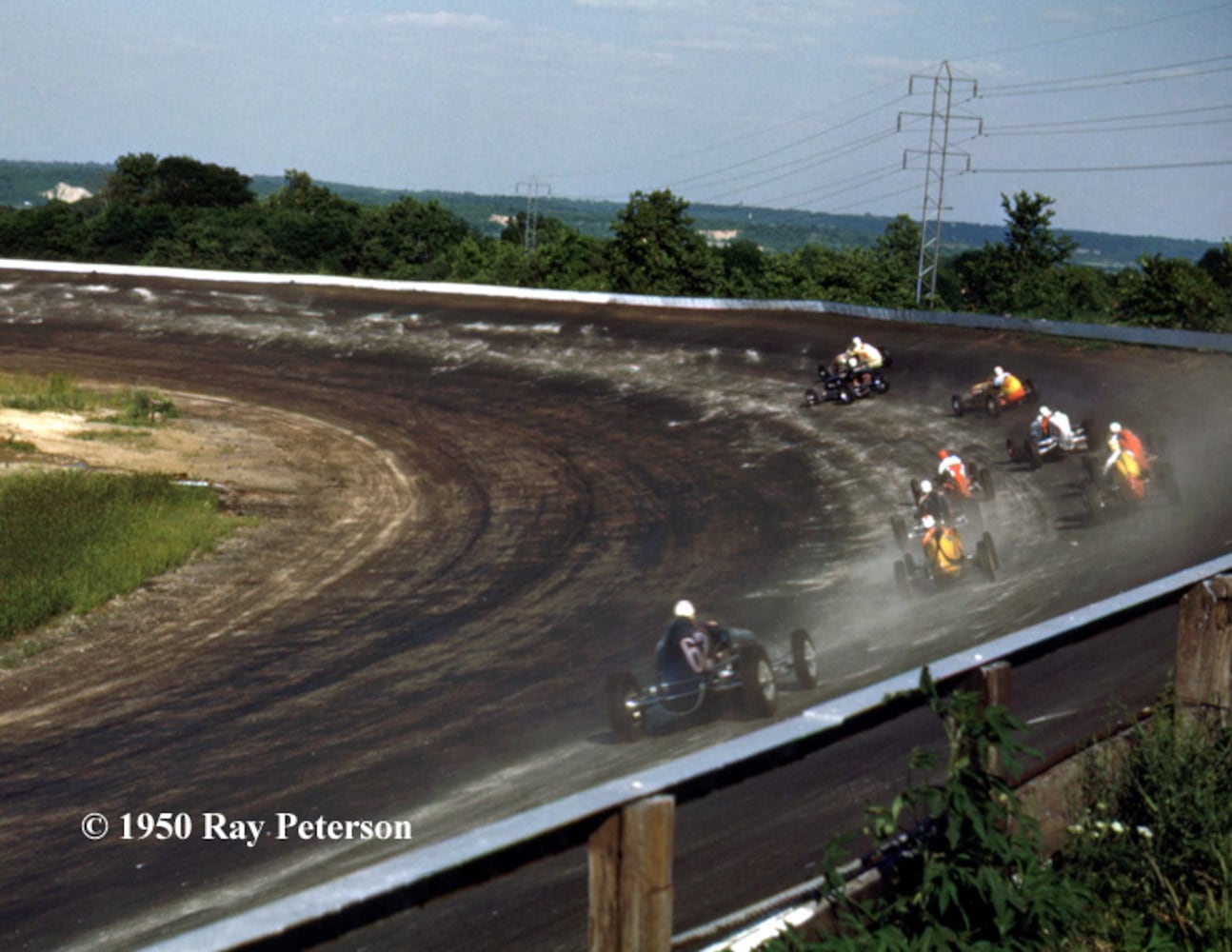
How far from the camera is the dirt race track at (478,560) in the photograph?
462 inches

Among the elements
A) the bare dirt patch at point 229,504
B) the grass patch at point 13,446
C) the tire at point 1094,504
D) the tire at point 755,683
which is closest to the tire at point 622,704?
the tire at point 755,683

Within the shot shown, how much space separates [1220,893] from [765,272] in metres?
116

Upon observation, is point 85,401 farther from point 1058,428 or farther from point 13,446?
point 1058,428

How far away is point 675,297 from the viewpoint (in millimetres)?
51031

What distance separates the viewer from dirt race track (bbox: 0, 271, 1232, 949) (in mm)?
11734

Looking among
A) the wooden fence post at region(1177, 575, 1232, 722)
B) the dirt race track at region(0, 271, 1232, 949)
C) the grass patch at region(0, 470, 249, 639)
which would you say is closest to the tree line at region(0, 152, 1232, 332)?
the dirt race track at region(0, 271, 1232, 949)

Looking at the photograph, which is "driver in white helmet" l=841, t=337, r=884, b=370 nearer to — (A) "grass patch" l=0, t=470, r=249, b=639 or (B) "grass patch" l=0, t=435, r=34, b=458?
(A) "grass patch" l=0, t=470, r=249, b=639

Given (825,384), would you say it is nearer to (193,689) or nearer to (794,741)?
(193,689)

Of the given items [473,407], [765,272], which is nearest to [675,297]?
[473,407]

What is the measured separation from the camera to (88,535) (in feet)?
74.2

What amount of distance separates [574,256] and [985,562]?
75.8 meters

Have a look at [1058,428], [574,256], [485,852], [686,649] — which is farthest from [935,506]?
[574,256]

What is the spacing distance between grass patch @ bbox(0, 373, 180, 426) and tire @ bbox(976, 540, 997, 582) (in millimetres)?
23180

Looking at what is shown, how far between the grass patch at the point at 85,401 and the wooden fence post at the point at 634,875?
3302 centimetres
